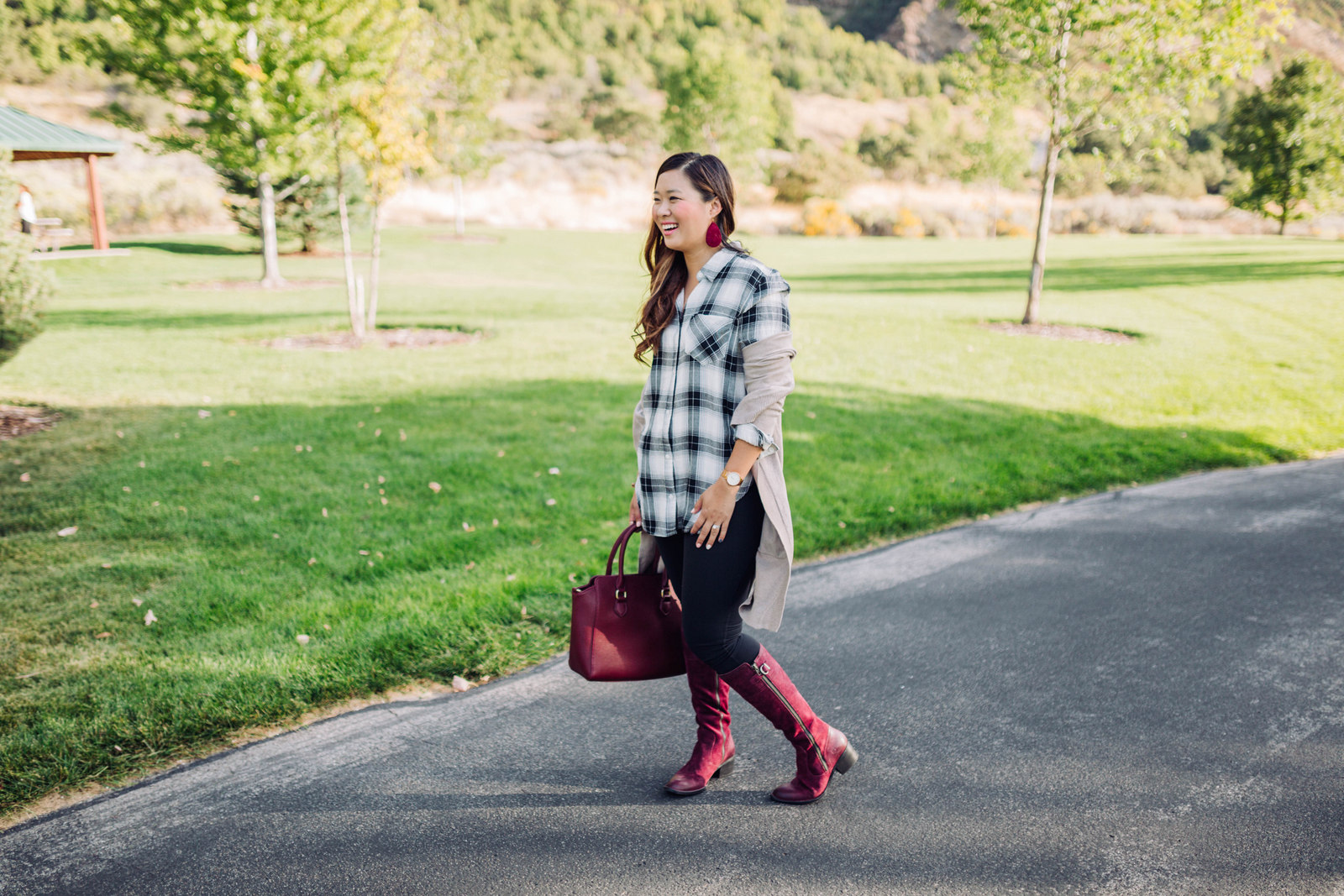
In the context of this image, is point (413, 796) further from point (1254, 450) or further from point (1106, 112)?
point (1106, 112)

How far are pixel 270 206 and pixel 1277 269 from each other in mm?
26747

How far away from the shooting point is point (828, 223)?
1758 inches

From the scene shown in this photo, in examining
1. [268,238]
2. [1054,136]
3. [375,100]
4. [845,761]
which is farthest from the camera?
[268,238]

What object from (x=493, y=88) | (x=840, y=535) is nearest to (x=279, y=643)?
(x=840, y=535)

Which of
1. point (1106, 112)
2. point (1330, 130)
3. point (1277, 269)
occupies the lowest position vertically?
point (1277, 269)

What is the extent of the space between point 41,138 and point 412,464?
5.87 metres

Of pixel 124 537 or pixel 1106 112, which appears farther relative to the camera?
pixel 1106 112

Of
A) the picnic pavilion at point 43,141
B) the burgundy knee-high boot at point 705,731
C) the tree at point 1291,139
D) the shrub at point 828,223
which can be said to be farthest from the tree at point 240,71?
the tree at point 1291,139

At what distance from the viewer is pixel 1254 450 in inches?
299

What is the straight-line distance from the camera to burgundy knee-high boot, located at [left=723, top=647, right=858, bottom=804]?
2742mm

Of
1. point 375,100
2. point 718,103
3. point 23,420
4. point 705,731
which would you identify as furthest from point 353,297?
point 718,103

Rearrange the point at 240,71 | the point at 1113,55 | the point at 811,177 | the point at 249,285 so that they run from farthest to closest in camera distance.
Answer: the point at 811,177
the point at 249,285
the point at 240,71
the point at 1113,55

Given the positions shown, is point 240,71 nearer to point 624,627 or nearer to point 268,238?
point 268,238

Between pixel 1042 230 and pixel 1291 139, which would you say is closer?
pixel 1042 230
